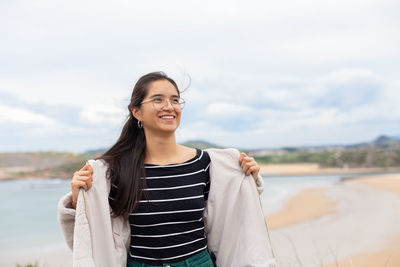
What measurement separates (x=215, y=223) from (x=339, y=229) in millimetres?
8031

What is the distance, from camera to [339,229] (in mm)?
9523

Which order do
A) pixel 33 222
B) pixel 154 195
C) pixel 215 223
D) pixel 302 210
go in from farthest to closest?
pixel 33 222
pixel 302 210
pixel 215 223
pixel 154 195

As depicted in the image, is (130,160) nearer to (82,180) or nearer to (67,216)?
(82,180)

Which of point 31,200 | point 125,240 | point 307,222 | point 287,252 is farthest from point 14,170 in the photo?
point 125,240

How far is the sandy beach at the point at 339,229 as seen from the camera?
20.5 ft

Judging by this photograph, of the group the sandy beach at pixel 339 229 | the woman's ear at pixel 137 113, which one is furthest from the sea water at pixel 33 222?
the woman's ear at pixel 137 113

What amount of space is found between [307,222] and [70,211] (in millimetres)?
9527

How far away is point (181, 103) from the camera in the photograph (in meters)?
2.35

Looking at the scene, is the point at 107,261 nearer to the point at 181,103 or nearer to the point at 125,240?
the point at 125,240

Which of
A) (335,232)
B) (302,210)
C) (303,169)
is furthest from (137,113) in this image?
(303,169)

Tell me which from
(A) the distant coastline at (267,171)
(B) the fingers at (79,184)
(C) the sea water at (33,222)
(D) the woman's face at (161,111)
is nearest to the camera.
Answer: (B) the fingers at (79,184)

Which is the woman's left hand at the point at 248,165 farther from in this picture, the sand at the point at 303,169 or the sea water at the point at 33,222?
the sand at the point at 303,169

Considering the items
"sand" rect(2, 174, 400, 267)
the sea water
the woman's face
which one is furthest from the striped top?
the sea water

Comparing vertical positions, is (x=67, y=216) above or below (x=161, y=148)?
below
